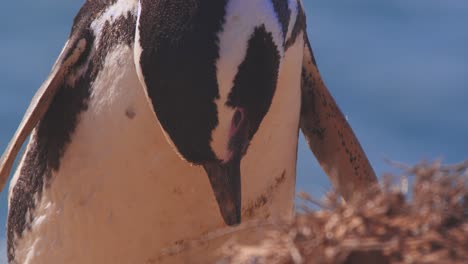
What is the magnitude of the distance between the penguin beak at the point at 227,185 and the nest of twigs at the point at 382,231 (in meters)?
1.15

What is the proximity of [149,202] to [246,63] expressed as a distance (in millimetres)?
825

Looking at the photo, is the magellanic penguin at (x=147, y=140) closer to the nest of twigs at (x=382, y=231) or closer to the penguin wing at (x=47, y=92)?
the penguin wing at (x=47, y=92)

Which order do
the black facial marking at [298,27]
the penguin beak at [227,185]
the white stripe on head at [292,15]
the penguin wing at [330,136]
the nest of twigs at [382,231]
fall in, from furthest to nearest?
the penguin wing at [330,136]
the black facial marking at [298,27]
the white stripe on head at [292,15]
the penguin beak at [227,185]
the nest of twigs at [382,231]

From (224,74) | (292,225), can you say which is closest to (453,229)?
(292,225)

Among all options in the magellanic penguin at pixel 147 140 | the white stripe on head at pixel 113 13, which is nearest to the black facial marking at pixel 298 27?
the magellanic penguin at pixel 147 140

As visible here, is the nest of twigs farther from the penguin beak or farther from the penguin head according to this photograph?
the penguin beak

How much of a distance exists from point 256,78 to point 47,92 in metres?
0.97

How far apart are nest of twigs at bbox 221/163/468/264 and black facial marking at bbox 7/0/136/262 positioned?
1620 mm

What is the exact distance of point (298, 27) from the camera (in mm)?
3637

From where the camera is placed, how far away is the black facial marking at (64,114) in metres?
3.51

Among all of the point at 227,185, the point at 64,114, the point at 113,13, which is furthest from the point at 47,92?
the point at 227,185

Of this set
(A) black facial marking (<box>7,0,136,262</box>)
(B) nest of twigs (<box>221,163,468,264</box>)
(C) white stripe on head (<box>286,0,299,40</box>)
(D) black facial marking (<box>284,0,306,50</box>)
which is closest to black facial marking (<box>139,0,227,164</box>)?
(A) black facial marking (<box>7,0,136,262</box>)

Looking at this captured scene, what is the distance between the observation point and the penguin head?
2898 mm

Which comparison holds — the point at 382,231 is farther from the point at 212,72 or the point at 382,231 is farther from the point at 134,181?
the point at 134,181
